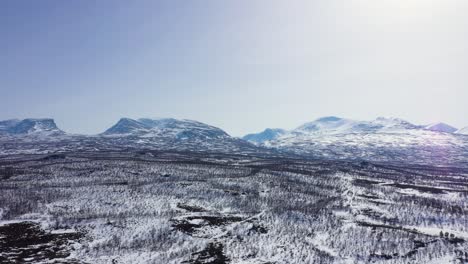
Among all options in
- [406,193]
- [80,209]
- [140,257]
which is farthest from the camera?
[406,193]

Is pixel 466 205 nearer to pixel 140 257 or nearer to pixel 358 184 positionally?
pixel 358 184

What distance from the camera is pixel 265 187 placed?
135500mm

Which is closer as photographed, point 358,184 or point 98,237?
point 98,237

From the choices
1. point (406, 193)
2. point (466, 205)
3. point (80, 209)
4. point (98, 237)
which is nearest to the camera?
point (98, 237)

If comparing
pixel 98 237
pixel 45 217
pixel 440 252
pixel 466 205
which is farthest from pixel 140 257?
pixel 466 205

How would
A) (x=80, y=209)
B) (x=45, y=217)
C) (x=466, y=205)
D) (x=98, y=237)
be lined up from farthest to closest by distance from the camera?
(x=466, y=205) < (x=80, y=209) < (x=45, y=217) < (x=98, y=237)

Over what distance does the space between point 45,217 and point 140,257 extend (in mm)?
38986

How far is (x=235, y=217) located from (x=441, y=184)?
112 metres

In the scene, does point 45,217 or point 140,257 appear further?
point 45,217

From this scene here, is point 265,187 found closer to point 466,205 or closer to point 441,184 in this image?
point 466,205

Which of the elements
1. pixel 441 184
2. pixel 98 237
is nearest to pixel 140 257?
pixel 98 237

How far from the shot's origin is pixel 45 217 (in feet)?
294

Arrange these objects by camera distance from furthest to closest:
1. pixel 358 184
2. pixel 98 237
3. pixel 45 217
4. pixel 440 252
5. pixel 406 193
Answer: pixel 358 184, pixel 406 193, pixel 45 217, pixel 98 237, pixel 440 252

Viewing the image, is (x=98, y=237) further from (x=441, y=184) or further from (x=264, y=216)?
(x=441, y=184)
